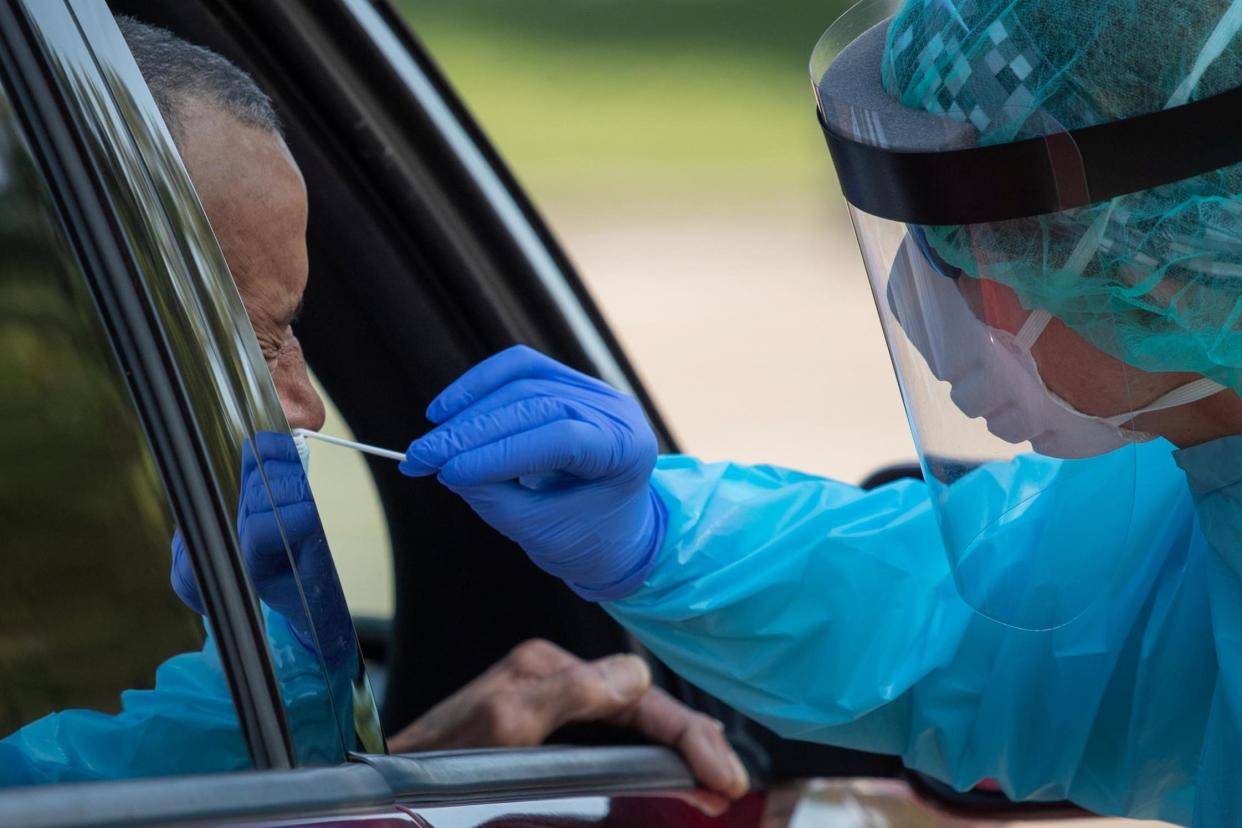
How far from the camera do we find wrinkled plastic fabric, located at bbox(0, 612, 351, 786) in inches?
35.8

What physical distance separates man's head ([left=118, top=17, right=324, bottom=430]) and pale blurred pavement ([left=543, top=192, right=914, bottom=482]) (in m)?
4.35

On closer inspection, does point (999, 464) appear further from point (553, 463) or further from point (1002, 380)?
point (553, 463)

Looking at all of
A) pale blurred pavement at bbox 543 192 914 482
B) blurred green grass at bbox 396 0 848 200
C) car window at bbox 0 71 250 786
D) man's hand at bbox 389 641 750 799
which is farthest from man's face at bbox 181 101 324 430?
blurred green grass at bbox 396 0 848 200

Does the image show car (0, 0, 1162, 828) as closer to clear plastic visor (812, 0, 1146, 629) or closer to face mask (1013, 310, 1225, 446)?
clear plastic visor (812, 0, 1146, 629)

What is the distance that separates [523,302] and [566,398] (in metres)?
0.38

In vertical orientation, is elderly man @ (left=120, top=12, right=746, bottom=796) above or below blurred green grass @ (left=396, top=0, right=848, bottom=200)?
below

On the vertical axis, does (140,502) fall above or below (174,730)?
above

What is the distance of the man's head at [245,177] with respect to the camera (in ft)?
4.88

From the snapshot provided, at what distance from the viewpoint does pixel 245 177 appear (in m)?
1.55

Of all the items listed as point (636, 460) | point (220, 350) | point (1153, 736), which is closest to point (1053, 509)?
point (1153, 736)

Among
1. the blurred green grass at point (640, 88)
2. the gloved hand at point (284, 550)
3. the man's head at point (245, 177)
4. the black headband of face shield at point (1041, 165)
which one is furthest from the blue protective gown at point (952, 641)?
the blurred green grass at point (640, 88)

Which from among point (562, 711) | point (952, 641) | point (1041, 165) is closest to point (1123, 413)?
point (1041, 165)

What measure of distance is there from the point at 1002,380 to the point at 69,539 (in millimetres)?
941

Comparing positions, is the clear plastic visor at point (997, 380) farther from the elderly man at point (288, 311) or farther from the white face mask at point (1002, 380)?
the elderly man at point (288, 311)
